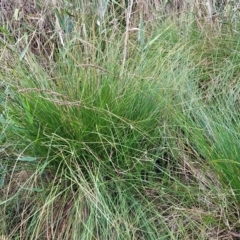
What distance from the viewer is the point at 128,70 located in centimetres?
188

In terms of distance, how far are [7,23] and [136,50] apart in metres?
0.68

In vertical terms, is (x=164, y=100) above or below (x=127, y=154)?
above

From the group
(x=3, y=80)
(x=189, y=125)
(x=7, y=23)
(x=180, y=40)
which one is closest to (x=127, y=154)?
(x=189, y=125)

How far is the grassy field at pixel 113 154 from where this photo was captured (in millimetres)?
1511

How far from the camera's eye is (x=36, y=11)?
102 inches

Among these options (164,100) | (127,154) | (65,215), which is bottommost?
(65,215)

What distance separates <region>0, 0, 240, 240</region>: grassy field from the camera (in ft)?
4.96

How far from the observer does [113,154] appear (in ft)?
5.42

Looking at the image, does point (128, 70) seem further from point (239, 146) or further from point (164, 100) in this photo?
point (239, 146)

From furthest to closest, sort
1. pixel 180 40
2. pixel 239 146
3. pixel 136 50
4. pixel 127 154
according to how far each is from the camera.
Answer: pixel 180 40 < pixel 136 50 < pixel 127 154 < pixel 239 146

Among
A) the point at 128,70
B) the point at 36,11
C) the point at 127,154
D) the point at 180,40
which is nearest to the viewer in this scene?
the point at 127,154

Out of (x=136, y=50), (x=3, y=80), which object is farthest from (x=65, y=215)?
(x=136, y=50)

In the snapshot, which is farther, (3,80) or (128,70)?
(128,70)

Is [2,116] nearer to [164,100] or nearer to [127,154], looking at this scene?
[127,154]
